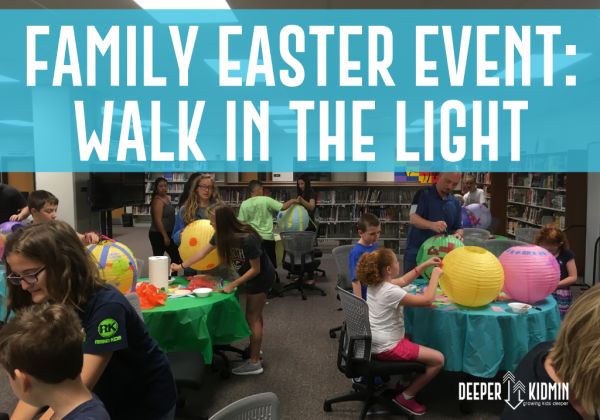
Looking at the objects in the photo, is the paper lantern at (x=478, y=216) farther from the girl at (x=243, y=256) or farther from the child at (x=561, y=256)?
the girl at (x=243, y=256)

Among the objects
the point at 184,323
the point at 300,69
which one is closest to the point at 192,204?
the point at 184,323

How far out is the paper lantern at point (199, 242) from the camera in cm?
363

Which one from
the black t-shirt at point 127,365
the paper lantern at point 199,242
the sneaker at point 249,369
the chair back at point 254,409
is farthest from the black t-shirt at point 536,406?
the sneaker at point 249,369

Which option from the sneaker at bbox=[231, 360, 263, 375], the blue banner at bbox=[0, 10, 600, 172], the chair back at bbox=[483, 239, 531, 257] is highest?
the blue banner at bbox=[0, 10, 600, 172]

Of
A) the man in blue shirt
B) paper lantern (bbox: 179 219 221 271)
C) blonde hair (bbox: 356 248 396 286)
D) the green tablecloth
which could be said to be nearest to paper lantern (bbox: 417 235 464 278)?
the man in blue shirt

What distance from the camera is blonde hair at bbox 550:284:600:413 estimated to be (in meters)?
1.23

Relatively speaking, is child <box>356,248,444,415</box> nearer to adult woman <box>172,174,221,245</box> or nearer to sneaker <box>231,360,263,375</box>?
sneaker <box>231,360,263,375</box>

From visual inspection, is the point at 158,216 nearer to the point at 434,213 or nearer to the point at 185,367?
the point at 185,367

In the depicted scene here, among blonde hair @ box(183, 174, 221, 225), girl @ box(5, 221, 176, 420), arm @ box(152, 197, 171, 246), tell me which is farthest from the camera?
arm @ box(152, 197, 171, 246)

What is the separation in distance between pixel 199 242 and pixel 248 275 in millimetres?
→ 488

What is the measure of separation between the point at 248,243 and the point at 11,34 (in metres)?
4.18

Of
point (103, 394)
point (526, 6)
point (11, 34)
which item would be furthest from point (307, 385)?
point (11, 34)

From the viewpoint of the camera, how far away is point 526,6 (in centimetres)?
468

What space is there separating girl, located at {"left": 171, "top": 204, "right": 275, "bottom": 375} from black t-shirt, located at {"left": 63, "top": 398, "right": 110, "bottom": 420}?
85.6 inches
